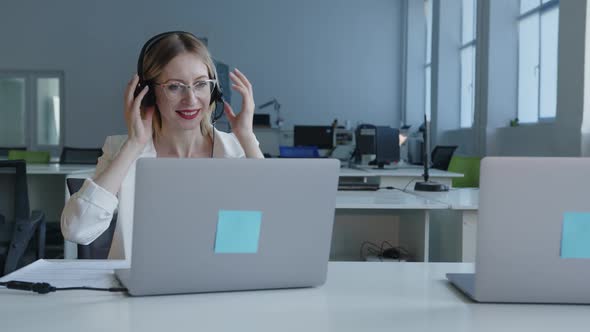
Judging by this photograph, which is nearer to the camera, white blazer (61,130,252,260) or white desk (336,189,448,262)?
white blazer (61,130,252,260)

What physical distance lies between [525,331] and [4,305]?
0.90 meters

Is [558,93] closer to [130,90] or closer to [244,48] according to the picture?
[130,90]

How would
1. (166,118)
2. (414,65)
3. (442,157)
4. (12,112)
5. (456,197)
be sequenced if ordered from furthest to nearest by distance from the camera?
(12,112) → (414,65) → (442,157) → (456,197) → (166,118)

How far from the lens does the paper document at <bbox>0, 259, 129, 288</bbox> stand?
1.26 meters

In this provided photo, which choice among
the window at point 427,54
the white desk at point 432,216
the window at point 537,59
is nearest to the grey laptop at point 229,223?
the white desk at point 432,216

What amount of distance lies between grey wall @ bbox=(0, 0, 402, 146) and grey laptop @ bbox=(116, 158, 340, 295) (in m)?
8.98

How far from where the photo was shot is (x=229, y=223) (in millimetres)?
1105

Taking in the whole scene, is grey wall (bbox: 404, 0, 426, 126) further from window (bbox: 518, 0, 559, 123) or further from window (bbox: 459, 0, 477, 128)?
window (bbox: 518, 0, 559, 123)

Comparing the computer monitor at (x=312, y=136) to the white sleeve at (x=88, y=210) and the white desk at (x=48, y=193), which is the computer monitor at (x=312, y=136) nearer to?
the white desk at (x=48, y=193)

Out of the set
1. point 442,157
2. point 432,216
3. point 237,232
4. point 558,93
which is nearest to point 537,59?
point 442,157

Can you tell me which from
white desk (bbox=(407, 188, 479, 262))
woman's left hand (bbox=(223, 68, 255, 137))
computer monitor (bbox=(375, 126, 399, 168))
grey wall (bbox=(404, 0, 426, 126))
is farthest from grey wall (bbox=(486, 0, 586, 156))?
woman's left hand (bbox=(223, 68, 255, 137))

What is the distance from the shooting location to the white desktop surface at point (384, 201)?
2.65 m

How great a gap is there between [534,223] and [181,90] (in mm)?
1026

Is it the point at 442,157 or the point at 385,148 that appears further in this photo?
the point at 442,157
